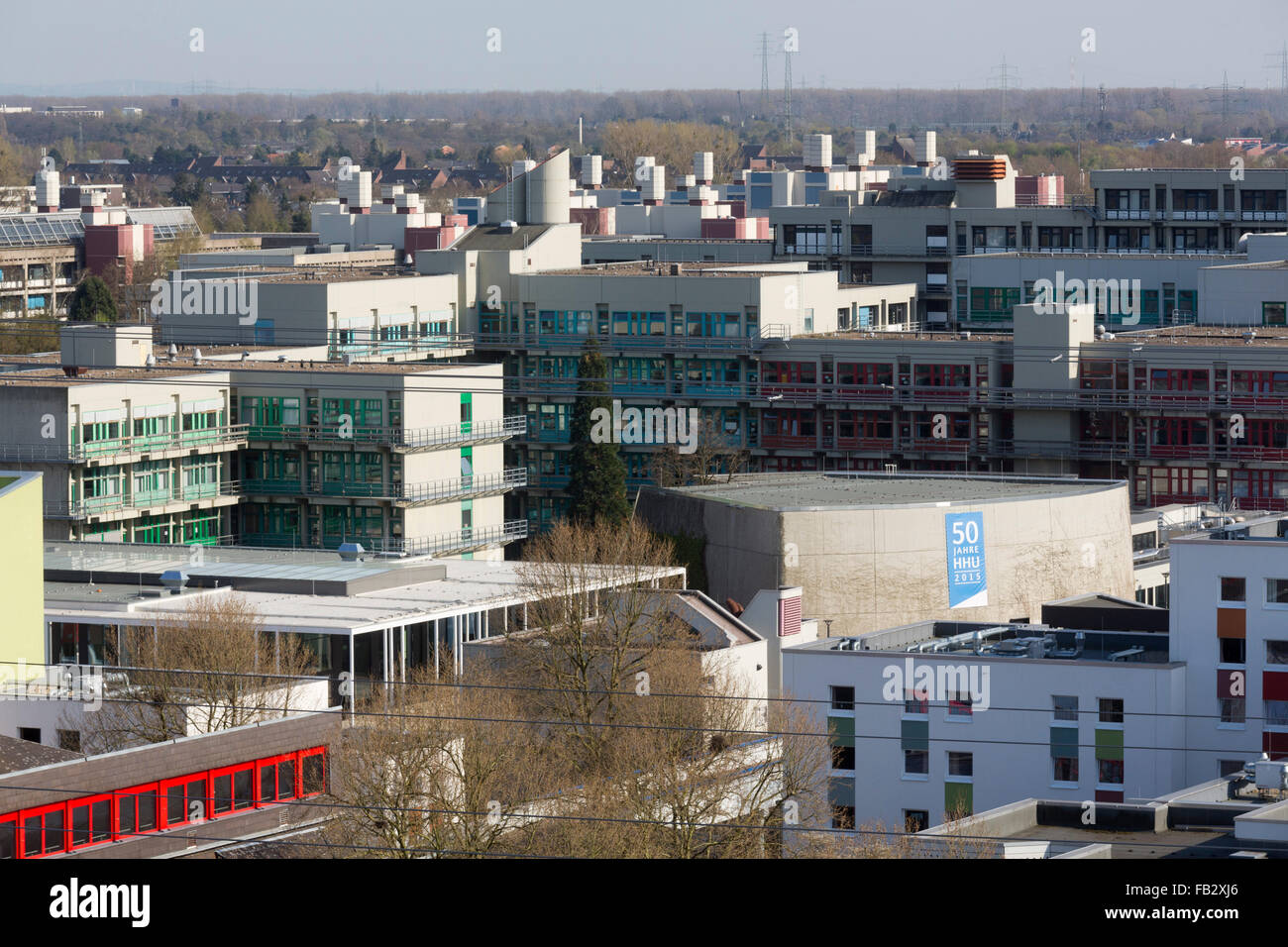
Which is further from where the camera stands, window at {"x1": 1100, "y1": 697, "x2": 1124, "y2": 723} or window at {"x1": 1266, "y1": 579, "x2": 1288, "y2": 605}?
window at {"x1": 1266, "y1": 579, "x2": 1288, "y2": 605}

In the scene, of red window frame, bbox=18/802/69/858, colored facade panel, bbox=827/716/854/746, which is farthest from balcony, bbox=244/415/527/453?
red window frame, bbox=18/802/69/858

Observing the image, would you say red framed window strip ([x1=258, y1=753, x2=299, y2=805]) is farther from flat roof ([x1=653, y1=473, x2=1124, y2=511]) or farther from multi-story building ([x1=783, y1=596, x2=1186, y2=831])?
flat roof ([x1=653, y1=473, x2=1124, y2=511])

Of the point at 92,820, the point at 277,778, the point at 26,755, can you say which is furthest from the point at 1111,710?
the point at 26,755

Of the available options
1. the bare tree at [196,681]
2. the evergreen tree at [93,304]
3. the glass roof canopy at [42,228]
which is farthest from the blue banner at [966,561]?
the glass roof canopy at [42,228]

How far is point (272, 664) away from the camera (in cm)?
3669

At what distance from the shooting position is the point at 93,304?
84500 mm

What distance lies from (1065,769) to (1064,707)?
96 centimetres

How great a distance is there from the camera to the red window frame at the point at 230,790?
3105 cm

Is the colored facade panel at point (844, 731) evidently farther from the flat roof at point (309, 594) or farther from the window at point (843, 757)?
the flat roof at point (309, 594)

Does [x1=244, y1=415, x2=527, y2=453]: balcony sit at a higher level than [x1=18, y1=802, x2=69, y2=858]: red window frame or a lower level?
higher

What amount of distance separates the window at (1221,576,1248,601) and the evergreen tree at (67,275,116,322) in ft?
168

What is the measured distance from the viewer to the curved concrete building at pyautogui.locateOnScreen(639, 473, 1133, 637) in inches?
1857
